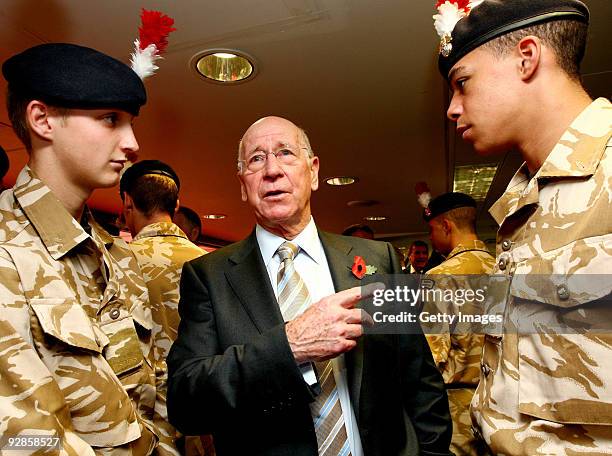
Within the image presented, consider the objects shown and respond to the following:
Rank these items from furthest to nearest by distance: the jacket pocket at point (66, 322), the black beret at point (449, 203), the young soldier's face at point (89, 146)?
the black beret at point (449, 203), the young soldier's face at point (89, 146), the jacket pocket at point (66, 322)

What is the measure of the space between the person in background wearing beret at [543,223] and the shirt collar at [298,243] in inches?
20.6

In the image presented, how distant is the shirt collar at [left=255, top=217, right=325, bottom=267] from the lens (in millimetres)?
1332

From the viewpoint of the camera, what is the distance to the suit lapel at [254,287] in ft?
3.84

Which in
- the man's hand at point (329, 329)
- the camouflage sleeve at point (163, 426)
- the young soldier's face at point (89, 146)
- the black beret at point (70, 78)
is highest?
the black beret at point (70, 78)

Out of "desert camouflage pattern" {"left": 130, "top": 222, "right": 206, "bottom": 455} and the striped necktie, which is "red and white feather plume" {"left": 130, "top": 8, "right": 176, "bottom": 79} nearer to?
the striped necktie

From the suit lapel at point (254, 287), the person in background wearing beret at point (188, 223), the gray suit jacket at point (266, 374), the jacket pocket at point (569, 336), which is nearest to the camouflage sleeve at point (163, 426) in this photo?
the gray suit jacket at point (266, 374)

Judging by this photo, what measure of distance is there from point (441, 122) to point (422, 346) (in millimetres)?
2565

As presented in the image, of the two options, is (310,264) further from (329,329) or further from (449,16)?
(449,16)

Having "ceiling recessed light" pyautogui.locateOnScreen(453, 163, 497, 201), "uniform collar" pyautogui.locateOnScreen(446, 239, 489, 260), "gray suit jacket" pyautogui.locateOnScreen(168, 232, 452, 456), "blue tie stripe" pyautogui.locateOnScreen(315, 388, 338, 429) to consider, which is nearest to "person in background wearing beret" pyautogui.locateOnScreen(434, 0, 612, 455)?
"gray suit jacket" pyautogui.locateOnScreen(168, 232, 452, 456)

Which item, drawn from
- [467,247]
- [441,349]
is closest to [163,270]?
[441,349]

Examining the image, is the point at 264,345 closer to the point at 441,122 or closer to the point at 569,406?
the point at 569,406

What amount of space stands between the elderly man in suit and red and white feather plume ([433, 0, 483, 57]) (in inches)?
20.8

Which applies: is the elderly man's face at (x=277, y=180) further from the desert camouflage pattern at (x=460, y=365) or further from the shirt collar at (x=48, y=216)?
the desert camouflage pattern at (x=460, y=365)

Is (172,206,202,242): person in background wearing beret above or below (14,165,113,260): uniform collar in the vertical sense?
below
